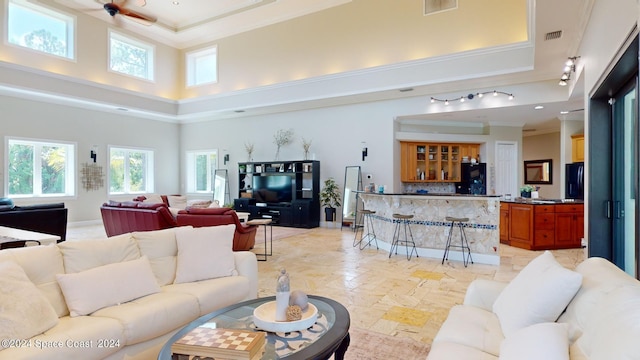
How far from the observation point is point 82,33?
934 cm

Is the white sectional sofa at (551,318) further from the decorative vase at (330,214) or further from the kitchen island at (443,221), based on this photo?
the decorative vase at (330,214)

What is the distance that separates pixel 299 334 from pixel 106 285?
1.45 metres

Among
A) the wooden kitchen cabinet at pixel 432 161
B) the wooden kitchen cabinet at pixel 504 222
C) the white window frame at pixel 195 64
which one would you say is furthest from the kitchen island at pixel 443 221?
the white window frame at pixel 195 64

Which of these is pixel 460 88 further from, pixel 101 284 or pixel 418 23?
pixel 101 284

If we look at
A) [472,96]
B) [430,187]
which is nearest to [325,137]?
[430,187]

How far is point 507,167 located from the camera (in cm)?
936

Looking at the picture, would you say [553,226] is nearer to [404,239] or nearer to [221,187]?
[404,239]

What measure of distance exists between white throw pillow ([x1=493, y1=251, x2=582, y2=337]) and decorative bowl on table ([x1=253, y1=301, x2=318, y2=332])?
110cm

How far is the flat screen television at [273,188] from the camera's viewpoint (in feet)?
32.4

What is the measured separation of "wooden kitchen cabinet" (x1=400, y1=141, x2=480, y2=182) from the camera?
9211 mm

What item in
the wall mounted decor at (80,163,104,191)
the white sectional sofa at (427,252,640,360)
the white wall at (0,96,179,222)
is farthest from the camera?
the wall mounted decor at (80,163,104,191)

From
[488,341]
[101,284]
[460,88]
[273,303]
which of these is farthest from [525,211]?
[101,284]

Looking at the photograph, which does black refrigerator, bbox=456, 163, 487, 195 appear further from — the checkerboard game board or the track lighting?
the checkerboard game board

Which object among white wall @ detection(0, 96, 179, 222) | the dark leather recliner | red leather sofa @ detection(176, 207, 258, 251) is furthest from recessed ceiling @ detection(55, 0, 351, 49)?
red leather sofa @ detection(176, 207, 258, 251)
